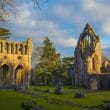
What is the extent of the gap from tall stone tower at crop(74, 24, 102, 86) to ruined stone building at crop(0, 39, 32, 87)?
35.7 feet

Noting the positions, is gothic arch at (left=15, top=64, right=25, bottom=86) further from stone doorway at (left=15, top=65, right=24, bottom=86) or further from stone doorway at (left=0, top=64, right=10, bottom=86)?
stone doorway at (left=0, top=64, right=10, bottom=86)

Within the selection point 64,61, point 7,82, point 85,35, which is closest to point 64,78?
point 64,61

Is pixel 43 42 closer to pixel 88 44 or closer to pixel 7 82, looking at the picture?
pixel 88 44

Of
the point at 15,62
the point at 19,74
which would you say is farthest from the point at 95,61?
the point at 15,62

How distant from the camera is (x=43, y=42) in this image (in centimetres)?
8800

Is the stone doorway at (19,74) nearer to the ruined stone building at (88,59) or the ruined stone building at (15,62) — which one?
the ruined stone building at (15,62)

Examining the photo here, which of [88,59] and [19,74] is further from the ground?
[88,59]

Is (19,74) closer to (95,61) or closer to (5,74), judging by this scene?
(5,74)

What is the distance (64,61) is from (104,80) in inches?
730

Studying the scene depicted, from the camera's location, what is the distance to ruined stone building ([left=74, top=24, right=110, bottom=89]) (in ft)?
242

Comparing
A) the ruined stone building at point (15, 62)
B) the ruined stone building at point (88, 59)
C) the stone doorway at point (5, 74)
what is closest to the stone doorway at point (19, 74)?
the ruined stone building at point (15, 62)

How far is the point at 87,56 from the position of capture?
248 feet

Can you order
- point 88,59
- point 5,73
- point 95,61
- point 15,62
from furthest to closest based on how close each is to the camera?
point 95,61 → point 88,59 → point 15,62 → point 5,73

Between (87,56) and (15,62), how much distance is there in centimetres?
1497
